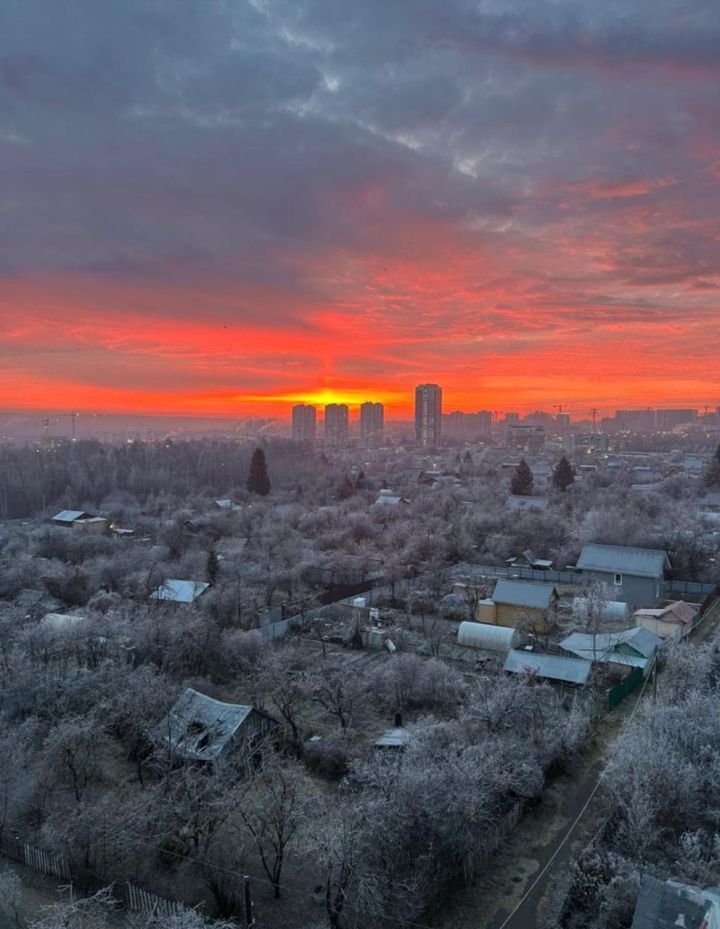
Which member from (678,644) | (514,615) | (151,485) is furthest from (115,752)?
(151,485)

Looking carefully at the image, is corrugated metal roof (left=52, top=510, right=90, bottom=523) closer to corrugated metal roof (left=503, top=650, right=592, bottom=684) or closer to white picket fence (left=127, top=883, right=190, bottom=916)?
corrugated metal roof (left=503, top=650, right=592, bottom=684)

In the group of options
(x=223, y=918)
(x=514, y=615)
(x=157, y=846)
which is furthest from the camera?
(x=514, y=615)

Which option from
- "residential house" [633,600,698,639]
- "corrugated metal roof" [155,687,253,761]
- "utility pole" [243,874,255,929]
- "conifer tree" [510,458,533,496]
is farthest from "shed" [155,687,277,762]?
"conifer tree" [510,458,533,496]

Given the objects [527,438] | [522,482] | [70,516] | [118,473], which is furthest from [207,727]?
[527,438]

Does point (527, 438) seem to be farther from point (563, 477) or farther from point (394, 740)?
point (394, 740)

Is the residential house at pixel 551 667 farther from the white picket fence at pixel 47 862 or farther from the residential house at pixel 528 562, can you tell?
the residential house at pixel 528 562

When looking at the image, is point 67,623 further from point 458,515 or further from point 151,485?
point 151,485

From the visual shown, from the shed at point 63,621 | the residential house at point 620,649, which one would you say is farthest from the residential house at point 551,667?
the shed at point 63,621
